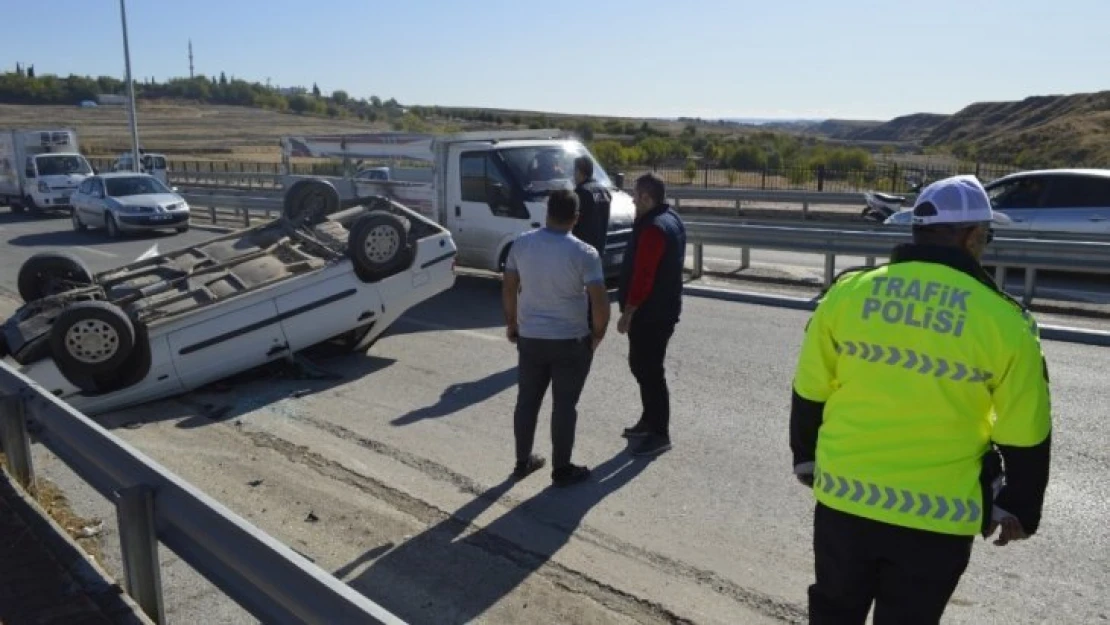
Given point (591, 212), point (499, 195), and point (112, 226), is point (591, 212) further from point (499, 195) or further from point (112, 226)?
point (112, 226)

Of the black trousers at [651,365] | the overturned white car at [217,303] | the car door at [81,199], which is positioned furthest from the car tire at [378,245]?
the car door at [81,199]

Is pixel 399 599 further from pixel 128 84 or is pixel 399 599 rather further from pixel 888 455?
pixel 128 84

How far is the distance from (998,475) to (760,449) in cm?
369

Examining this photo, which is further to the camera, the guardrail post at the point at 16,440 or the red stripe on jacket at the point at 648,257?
the red stripe on jacket at the point at 648,257

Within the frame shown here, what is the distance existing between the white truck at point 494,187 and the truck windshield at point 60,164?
63.4 feet

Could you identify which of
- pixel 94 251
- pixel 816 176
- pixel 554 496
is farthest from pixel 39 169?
pixel 554 496

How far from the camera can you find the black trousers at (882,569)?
272 cm

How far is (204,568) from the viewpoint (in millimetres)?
3432

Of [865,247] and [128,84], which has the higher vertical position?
[128,84]

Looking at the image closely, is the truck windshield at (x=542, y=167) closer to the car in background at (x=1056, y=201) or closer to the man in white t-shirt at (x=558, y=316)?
the car in background at (x=1056, y=201)

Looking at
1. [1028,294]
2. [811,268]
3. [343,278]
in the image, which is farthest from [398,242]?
[811,268]

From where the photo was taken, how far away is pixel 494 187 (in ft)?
41.7

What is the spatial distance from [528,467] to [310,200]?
5.58m

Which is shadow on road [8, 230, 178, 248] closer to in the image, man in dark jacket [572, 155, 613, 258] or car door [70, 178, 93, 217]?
car door [70, 178, 93, 217]
